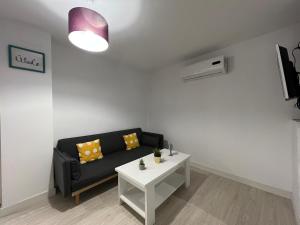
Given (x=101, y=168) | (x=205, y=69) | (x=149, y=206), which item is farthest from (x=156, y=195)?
(x=205, y=69)

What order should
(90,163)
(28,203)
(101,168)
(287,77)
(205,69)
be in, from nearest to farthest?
1. (287,77)
2. (28,203)
3. (101,168)
4. (90,163)
5. (205,69)

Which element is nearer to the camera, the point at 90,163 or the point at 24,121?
the point at 24,121

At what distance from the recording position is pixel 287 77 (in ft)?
4.73

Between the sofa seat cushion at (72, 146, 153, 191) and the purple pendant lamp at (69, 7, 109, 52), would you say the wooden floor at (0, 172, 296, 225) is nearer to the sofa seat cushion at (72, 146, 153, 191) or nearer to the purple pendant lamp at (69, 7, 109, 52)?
the sofa seat cushion at (72, 146, 153, 191)

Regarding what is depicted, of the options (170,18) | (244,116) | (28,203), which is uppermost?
(170,18)

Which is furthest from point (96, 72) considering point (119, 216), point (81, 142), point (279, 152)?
point (279, 152)

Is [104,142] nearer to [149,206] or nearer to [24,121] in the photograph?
[24,121]

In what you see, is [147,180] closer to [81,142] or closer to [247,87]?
[81,142]

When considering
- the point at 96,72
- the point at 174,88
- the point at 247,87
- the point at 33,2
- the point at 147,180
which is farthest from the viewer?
the point at 174,88

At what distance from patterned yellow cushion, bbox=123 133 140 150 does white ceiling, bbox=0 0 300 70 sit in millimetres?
1860

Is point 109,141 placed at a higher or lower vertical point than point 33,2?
lower

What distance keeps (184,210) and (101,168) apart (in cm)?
131

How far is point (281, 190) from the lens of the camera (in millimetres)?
2000

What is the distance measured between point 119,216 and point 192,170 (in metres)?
1.74
